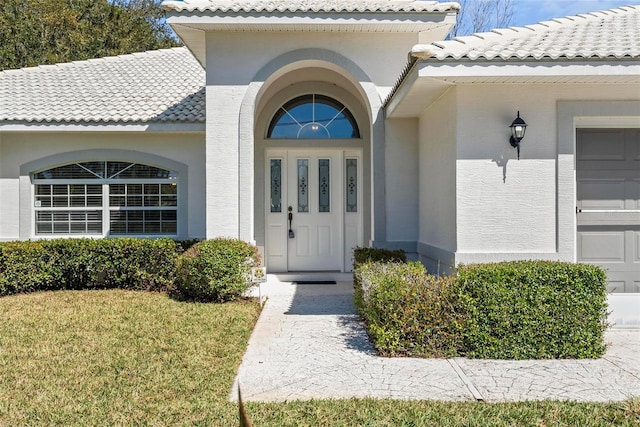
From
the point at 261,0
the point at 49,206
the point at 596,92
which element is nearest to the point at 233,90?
the point at 261,0

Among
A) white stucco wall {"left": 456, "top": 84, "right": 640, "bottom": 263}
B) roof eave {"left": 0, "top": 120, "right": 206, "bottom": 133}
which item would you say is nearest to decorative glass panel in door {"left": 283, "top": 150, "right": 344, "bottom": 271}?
roof eave {"left": 0, "top": 120, "right": 206, "bottom": 133}

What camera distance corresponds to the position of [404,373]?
5.25 meters

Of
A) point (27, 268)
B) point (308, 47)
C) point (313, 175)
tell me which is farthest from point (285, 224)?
point (27, 268)

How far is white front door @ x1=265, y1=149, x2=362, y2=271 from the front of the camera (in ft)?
37.9

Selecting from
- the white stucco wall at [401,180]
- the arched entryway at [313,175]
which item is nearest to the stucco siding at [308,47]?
the white stucco wall at [401,180]

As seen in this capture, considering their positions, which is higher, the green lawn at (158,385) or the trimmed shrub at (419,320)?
the trimmed shrub at (419,320)

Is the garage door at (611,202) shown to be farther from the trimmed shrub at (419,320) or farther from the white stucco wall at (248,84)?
the white stucco wall at (248,84)

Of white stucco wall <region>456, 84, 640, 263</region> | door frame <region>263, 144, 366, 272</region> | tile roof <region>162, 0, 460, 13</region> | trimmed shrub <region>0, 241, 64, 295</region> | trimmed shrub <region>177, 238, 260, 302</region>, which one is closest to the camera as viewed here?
white stucco wall <region>456, 84, 640, 263</region>

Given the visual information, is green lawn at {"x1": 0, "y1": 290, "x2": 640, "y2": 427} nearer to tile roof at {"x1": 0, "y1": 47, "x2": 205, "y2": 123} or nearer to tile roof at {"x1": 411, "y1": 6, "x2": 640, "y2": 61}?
tile roof at {"x1": 411, "y1": 6, "x2": 640, "y2": 61}

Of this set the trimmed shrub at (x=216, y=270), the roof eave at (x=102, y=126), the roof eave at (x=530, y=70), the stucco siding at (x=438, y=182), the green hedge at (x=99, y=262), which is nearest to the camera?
the roof eave at (x=530, y=70)

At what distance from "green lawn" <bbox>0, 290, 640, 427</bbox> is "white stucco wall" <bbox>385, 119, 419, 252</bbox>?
3.55m

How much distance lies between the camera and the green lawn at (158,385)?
412 centimetres

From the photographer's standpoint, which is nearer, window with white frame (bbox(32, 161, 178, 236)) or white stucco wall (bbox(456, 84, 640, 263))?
white stucco wall (bbox(456, 84, 640, 263))

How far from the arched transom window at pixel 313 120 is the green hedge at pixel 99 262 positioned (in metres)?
3.75
